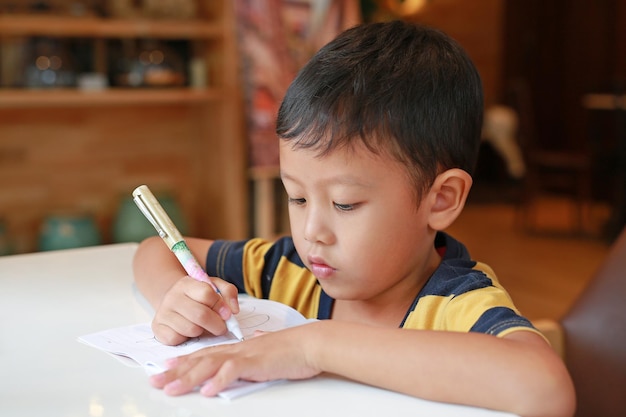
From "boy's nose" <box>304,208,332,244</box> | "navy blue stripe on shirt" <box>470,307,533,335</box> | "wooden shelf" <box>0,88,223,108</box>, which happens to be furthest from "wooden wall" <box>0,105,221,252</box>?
"navy blue stripe on shirt" <box>470,307,533,335</box>

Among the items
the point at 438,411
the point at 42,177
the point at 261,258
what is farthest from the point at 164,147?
the point at 438,411

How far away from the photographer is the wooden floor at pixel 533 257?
3.60 metres

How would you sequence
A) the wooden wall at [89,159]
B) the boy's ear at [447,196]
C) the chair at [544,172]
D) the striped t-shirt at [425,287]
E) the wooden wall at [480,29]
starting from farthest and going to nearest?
the wooden wall at [480,29], the chair at [544,172], the wooden wall at [89,159], the boy's ear at [447,196], the striped t-shirt at [425,287]

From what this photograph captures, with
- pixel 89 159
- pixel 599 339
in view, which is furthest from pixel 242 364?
pixel 89 159

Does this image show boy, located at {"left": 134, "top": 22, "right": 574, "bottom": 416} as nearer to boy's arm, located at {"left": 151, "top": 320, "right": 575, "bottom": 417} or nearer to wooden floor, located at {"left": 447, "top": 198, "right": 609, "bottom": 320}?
boy's arm, located at {"left": 151, "top": 320, "right": 575, "bottom": 417}

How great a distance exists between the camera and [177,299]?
32.7 inches

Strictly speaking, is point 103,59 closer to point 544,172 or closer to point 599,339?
point 599,339

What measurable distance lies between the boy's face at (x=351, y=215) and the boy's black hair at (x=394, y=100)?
19 mm

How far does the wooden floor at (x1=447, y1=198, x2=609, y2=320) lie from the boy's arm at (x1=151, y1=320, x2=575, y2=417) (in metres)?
2.70

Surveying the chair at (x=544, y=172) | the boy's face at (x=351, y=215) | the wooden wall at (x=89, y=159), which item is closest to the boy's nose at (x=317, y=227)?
the boy's face at (x=351, y=215)

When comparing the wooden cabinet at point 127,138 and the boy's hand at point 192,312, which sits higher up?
the boy's hand at point 192,312

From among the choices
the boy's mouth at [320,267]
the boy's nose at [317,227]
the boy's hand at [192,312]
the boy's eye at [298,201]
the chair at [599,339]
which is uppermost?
the boy's eye at [298,201]

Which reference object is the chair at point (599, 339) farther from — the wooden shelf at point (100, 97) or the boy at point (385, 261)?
the wooden shelf at point (100, 97)

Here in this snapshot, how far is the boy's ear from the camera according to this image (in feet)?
3.01
